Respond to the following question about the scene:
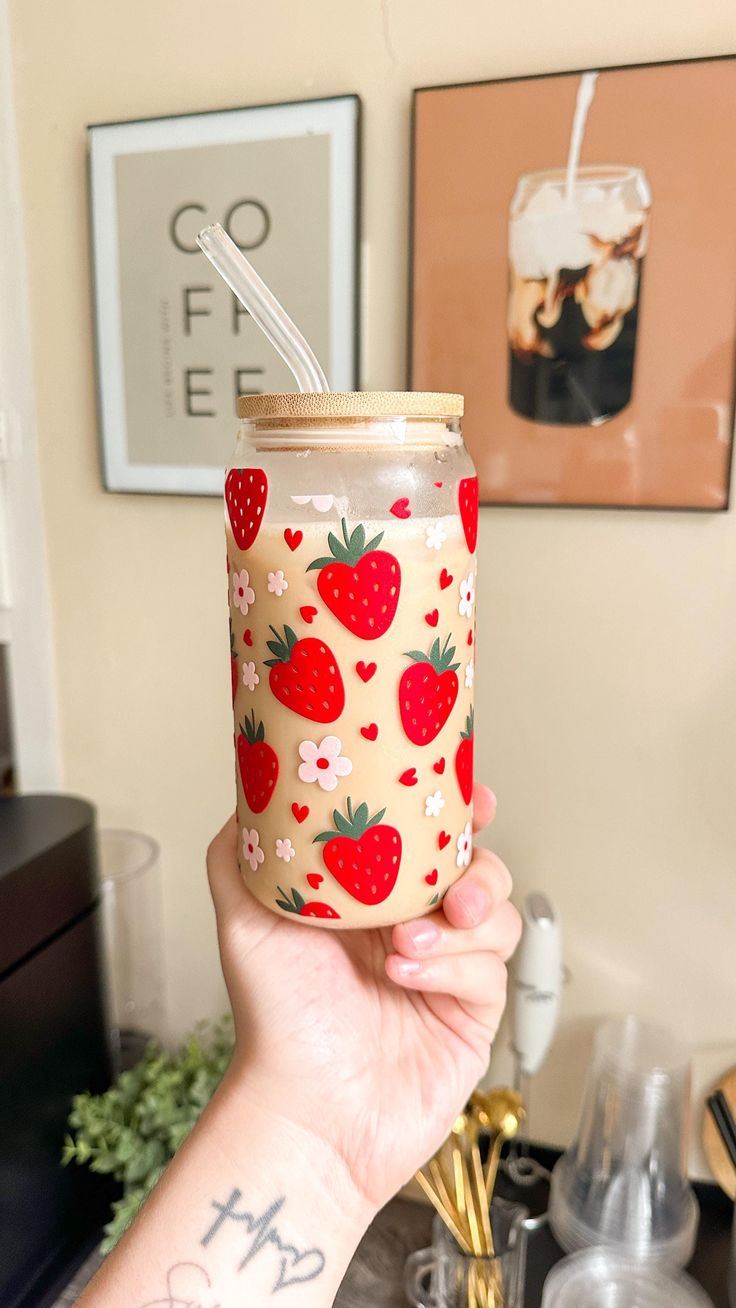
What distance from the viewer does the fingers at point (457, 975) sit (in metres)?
0.58

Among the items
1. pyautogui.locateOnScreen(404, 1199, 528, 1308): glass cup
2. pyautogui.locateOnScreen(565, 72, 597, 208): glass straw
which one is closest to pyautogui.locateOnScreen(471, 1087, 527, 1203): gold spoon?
pyautogui.locateOnScreen(404, 1199, 528, 1308): glass cup

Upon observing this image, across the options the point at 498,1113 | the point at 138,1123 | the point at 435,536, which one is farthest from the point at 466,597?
the point at 138,1123

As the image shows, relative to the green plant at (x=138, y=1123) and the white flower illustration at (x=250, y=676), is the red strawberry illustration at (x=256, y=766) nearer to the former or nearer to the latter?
the white flower illustration at (x=250, y=676)

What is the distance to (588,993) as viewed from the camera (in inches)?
43.0

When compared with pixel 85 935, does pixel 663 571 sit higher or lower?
higher

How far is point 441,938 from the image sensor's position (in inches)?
22.3

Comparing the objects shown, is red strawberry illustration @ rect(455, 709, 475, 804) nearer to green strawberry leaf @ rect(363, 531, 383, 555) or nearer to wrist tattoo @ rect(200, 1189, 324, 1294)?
green strawberry leaf @ rect(363, 531, 383, 555)

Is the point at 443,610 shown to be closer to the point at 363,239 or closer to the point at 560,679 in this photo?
the point at 560,679

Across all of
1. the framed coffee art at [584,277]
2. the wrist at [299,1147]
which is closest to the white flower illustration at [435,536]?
the wrist at [299,1147]

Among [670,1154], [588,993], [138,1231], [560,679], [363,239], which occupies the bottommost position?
[670,1154]

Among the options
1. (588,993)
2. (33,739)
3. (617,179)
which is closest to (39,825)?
(33,739)

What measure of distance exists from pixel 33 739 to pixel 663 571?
35.5 inches

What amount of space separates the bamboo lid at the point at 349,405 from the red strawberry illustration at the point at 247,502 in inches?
1.4

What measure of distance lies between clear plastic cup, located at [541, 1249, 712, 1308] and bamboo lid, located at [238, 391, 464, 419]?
0.89 metres
